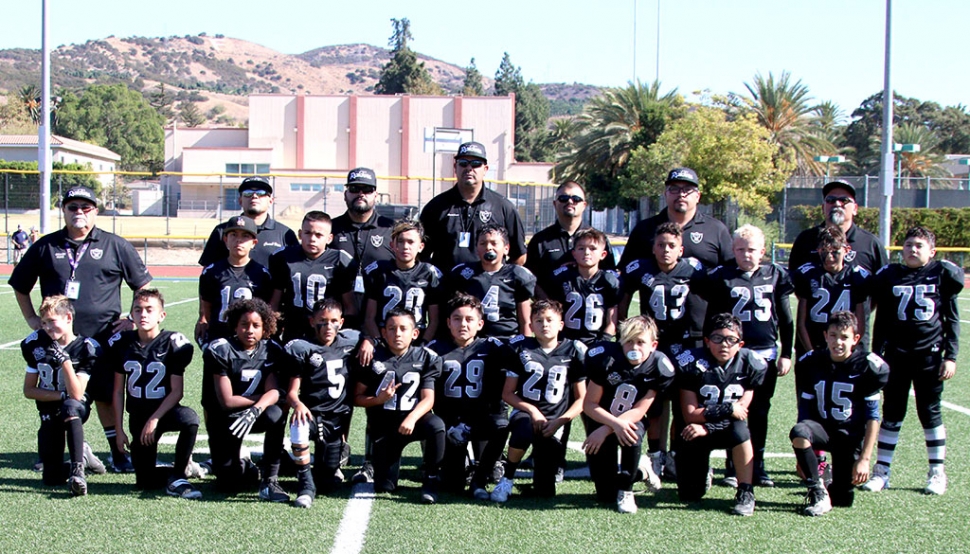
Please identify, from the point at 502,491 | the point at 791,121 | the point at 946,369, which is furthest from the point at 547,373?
the point at 791,121

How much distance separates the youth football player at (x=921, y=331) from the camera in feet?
17.5

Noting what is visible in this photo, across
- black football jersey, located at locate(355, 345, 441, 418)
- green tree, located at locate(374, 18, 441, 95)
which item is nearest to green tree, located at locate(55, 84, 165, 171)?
green tree, located at locate(374, 18, 441, 95)

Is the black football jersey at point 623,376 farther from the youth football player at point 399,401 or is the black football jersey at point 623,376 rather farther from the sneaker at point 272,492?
the sneaker at point 272,492

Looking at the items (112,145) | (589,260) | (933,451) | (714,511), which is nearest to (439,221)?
(589,260)

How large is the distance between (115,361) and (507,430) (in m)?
2.42

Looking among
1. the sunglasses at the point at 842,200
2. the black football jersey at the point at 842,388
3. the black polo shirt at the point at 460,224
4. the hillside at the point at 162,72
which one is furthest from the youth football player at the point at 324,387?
the hillside at the point at 162,72

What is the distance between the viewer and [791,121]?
36.6 meters

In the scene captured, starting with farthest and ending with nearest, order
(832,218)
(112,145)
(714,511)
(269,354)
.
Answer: (112,145)
(832,218)
(269,354)
(714,511)

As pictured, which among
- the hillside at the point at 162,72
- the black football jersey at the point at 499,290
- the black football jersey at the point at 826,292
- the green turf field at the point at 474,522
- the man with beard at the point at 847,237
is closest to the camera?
the green turf field at the point at 474,522

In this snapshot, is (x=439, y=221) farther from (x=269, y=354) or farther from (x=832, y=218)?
(x=832, y=218)

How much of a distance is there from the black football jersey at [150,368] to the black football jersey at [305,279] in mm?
694

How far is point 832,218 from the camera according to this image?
5609mm

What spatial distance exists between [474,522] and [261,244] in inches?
99.9

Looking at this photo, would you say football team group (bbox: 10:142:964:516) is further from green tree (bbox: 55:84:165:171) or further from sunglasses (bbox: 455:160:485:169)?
green tree (bbox: 55:84:165:171)
